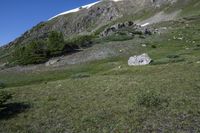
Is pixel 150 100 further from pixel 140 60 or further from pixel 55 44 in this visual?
pixel 55 44

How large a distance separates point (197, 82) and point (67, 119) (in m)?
12.7

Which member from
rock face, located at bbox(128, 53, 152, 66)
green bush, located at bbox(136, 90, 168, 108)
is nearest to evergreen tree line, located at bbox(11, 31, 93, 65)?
rock face, located at bbox(128, 53, 152, 66)

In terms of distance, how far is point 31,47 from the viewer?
228 ft

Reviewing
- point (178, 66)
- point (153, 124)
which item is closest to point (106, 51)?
point (178, 66)

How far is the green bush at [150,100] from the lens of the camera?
23.5m

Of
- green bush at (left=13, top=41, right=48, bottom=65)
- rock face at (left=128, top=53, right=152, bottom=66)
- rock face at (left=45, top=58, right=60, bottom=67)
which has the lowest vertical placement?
rock face at (left=128, top=53, right=152, bottom=66)

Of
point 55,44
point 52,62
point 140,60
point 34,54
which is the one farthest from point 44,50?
point 140,60

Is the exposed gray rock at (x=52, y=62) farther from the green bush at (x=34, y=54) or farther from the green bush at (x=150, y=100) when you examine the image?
the green bush at (x=150, y=100)

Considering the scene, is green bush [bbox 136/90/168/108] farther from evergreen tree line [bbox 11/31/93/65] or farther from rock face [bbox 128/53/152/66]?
evergreen tree line [bbox 11/31/93/65]

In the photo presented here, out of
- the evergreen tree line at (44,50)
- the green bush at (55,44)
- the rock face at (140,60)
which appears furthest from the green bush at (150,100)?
the green bush at (55,44)

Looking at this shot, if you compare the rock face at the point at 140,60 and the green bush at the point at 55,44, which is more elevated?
the green bush at the point at 55,44

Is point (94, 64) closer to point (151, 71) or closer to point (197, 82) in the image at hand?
point (151, 71)

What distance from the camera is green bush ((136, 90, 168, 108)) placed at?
23.5m

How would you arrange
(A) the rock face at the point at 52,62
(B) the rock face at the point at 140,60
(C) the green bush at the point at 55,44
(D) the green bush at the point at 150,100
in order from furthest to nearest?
(C) the green bush at the point at 55,44 → (A) the rock face at the point at 52,62 → (B) the rock face at the point at 140,60 → (D) the green bush at the point at 150,100
